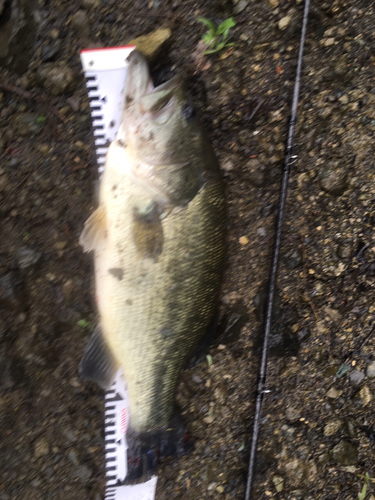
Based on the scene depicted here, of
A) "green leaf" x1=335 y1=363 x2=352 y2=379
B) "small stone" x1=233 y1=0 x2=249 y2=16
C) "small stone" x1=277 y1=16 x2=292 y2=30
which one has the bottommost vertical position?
"green leaf" x1=335 y1=363 x2=352 y2=379

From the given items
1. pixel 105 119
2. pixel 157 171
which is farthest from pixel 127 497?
pixel 105 119

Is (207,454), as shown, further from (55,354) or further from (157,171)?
(157,171)

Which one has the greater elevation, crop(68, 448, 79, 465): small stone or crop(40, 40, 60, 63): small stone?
crop(40, 40, 60, 63): small stone

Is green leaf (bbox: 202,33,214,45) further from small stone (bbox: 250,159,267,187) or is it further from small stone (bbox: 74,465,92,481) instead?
small stone (bbox: 74,465,92,481)

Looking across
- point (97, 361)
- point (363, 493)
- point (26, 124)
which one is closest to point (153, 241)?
point (97, 361)

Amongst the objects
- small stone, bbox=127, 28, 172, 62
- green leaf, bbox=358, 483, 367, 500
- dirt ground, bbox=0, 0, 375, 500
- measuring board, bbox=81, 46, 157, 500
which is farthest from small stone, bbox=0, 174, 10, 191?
green leaf, bbox=358, 483, 367, 500
